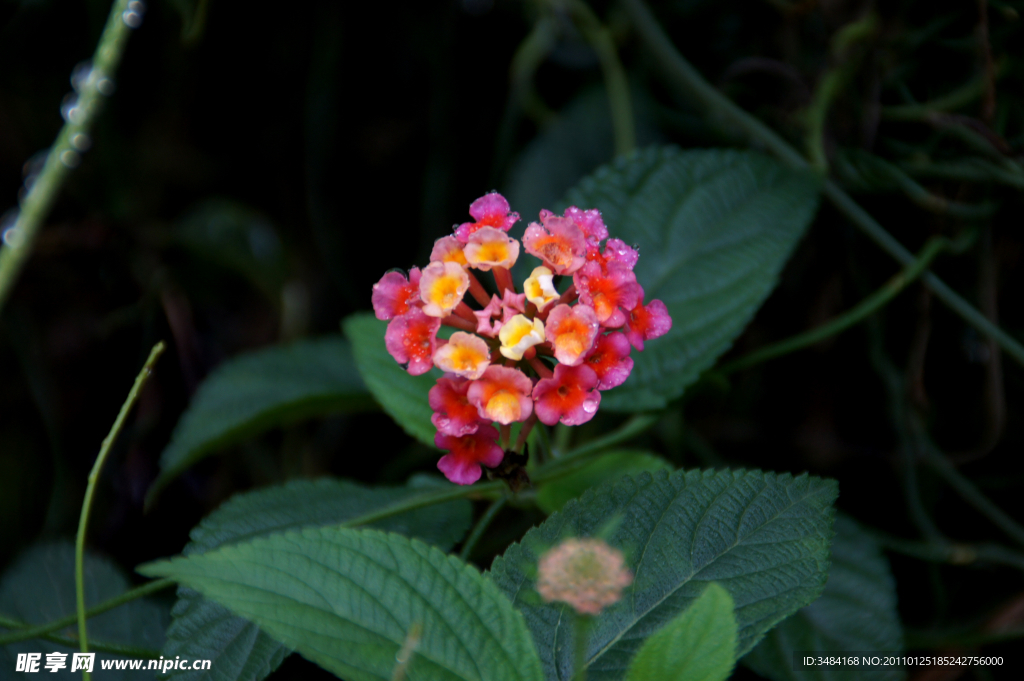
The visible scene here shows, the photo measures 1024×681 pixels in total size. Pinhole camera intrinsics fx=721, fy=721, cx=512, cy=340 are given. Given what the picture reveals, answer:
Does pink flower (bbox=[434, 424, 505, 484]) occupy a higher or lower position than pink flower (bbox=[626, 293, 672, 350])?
lower

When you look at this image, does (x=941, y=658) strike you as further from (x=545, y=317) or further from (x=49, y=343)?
(x=49, y=343)

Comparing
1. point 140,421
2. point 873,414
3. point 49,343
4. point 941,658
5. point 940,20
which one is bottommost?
point 941,658

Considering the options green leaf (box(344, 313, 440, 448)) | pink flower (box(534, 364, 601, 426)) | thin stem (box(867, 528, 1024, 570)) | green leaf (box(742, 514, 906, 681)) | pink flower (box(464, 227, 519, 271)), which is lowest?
thin stem (box(867, 528, 1024, 570))

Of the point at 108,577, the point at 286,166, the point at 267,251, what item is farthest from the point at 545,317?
the point at 286,166

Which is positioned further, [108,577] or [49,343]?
[49,343]

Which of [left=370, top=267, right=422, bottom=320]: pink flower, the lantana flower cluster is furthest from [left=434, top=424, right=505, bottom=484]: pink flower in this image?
[left=370, top=267, right=422, bottom=320]: pink flower

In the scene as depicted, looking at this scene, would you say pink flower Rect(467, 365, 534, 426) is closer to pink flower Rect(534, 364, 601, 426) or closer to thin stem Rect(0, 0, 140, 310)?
pink flower Rect(534, 364, 601, 426)
